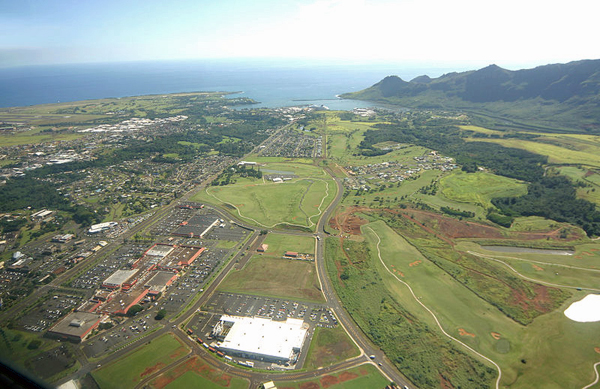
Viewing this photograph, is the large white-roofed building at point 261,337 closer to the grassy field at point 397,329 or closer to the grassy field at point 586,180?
the grassy field at point 397,329

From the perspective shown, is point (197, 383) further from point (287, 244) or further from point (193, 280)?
point (287, 244)

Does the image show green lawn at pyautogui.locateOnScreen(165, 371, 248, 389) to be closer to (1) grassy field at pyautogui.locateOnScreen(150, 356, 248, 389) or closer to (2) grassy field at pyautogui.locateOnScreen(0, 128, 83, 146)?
(1) grassy field at pyautogui.locateOnScreen(150, 356, 248, 389)

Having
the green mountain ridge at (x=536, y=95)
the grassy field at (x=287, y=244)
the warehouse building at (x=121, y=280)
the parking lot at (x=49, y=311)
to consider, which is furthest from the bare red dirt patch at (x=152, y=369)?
the green mountain ridge at (x=536, y=95)

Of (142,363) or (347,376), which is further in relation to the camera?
(142,363)

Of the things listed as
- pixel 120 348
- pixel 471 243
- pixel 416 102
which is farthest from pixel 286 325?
pixel 416 102

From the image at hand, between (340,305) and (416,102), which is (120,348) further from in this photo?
(416,102)

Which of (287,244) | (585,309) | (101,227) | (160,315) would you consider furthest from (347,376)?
(101,227)

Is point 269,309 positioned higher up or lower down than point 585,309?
lower down
